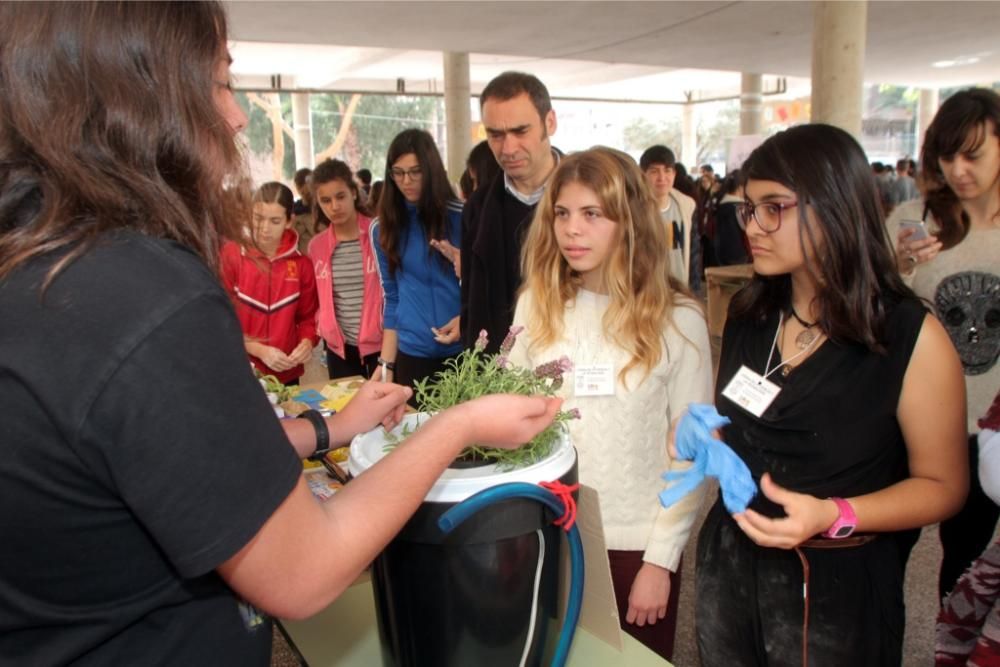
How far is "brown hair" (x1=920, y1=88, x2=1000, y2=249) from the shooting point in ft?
5.70

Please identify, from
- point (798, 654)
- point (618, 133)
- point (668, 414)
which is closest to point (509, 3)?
point (668, 414)

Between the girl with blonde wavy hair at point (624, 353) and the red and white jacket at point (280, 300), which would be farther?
the red and white jacket at point (280, 300)

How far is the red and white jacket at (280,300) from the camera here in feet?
9.32

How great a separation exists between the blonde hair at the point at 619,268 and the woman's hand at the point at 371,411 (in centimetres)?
47

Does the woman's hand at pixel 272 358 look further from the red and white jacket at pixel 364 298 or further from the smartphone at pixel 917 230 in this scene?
the smartphone at pixel 917 230

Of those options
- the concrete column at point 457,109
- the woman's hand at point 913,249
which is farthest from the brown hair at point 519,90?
the concrete column at point 457,109

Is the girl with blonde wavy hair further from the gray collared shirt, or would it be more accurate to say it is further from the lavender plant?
the gray collared shirt

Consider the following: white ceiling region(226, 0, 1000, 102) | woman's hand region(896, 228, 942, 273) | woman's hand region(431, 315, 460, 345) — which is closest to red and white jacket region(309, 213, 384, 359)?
woman's hand region(431, 315, 460, 345)

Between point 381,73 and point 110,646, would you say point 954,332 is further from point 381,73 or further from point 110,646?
point 381,73

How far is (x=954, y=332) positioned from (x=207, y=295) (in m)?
1.77

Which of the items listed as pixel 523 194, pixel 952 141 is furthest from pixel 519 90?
pixel 952 141

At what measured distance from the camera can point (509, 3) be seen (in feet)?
23.7

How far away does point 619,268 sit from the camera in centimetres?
149

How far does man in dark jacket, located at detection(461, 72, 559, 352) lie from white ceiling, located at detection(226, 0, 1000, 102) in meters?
4.55
